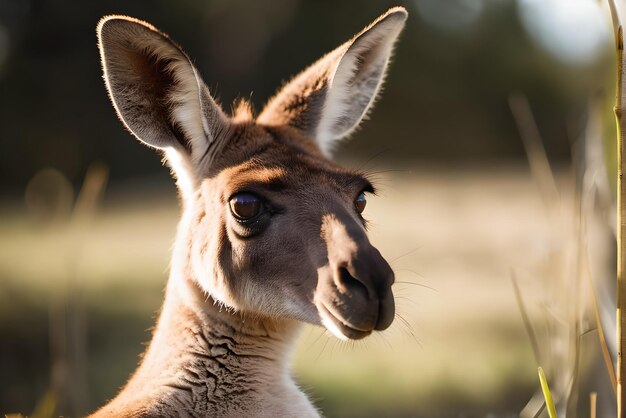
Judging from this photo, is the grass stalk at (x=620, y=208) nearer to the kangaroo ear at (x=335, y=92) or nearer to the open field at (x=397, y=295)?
the kangaroo ear at (x=335, y=92)

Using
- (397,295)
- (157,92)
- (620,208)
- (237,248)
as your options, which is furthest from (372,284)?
(397,295)

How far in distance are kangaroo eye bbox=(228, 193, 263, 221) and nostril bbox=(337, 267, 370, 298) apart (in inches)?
16.9

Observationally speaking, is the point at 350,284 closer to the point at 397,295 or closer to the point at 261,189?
the point at 261,189

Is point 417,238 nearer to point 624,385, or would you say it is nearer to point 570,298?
point 570,298

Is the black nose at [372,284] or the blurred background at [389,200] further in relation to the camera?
the blurred background at [389,200]

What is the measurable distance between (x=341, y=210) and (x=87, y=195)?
53.2 inches

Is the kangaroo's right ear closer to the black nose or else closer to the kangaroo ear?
the kangaroo ear

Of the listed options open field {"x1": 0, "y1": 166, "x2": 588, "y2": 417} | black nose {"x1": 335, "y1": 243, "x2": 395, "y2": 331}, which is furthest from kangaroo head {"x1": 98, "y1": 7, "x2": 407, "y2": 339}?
open field {"x1": 0, "y1": 166, "x2": 588, "y2": 417}

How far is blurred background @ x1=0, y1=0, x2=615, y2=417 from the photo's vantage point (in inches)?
162

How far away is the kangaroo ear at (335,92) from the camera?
3.36 meters

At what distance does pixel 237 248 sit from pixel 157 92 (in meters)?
0.70

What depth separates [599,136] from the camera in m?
3.58

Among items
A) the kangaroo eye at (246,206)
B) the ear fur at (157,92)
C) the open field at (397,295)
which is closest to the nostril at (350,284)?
the kangaroo eye at (246,206)

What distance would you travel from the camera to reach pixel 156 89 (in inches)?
122
